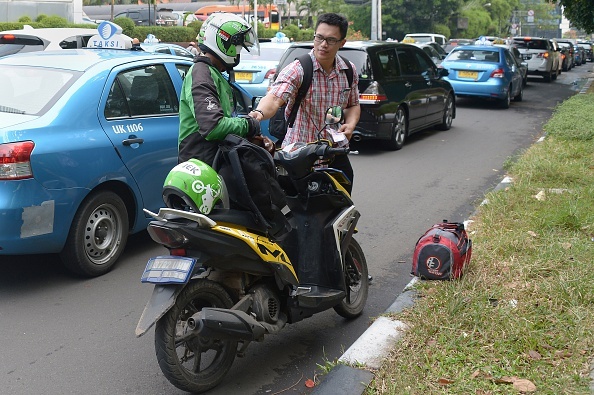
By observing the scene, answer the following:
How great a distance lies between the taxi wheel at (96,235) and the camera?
5.64 meters

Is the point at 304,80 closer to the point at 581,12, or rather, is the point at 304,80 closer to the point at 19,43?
the point at 19,43

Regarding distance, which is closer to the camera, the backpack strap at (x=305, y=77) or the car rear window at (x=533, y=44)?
the backpack strap at (x=305, y=77)

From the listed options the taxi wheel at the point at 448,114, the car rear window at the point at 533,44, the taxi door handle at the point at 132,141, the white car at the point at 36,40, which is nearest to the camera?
the taxi door handle at the point at 132,141

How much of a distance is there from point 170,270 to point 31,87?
2.93m

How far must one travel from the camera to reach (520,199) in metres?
7.77

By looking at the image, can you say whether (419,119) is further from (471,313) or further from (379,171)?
(471,313)

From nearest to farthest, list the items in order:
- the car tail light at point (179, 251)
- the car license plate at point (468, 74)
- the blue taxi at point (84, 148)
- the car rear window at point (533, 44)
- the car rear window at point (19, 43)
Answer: the car tail light at point (179, 251) < the blue taxi at point (84, 148) < the car rear window at point (19, 43) < the car license plate at point (468, 74) < the car rear window at point (533, 44)

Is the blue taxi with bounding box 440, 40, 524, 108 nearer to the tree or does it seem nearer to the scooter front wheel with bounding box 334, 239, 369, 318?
the tree

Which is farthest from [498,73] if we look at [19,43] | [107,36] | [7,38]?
[7,38]

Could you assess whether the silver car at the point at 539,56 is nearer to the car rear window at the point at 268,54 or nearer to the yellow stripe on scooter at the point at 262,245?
the car rear window at the point at 268,54

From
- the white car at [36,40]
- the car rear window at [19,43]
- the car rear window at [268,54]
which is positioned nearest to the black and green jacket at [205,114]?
the white car at [36,40]

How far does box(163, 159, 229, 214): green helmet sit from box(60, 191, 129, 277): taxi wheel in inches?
75.5

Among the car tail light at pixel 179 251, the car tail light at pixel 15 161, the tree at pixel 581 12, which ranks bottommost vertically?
the car tail light at pixel 179 251

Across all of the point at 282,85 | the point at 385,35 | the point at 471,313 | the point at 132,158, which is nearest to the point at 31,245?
the point at 132,158
